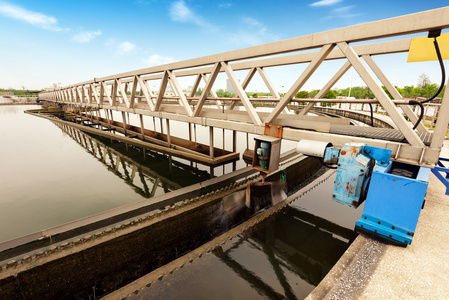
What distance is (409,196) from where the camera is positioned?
282cm

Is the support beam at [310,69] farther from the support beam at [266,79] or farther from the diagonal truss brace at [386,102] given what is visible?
the support beam at [266,79]

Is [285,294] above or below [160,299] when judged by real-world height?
below

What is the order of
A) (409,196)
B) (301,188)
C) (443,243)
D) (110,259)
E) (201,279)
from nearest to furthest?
(409,196), (443,243), (201,279), (110,259), (301,188)

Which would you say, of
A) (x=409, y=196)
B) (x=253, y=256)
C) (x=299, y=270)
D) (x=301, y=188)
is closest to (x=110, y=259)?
(x=253, y=256)

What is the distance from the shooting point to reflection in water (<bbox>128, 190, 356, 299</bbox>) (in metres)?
3.57

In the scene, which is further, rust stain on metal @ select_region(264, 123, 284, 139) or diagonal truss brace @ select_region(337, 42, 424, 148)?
rust stain on metal @ select_region(264, 123, 284, 139)

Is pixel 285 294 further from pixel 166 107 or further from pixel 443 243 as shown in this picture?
pixel 166 107

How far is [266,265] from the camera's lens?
4.57m

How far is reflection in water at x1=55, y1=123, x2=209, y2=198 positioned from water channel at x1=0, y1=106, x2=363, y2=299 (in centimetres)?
6

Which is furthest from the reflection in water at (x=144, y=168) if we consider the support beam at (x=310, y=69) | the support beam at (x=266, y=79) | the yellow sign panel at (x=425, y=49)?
the yellow sign panel at (x=425, y=49)

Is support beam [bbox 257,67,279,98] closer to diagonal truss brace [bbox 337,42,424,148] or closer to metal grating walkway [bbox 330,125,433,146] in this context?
metal grating walkway [bbox 330,125,433,146]

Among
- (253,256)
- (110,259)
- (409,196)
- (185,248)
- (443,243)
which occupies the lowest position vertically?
(185,248)

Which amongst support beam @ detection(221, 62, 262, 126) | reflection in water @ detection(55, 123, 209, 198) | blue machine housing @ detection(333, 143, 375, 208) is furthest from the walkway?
reflection in water @ detection(55, 123, 209, 198)

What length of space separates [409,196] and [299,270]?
311cm
